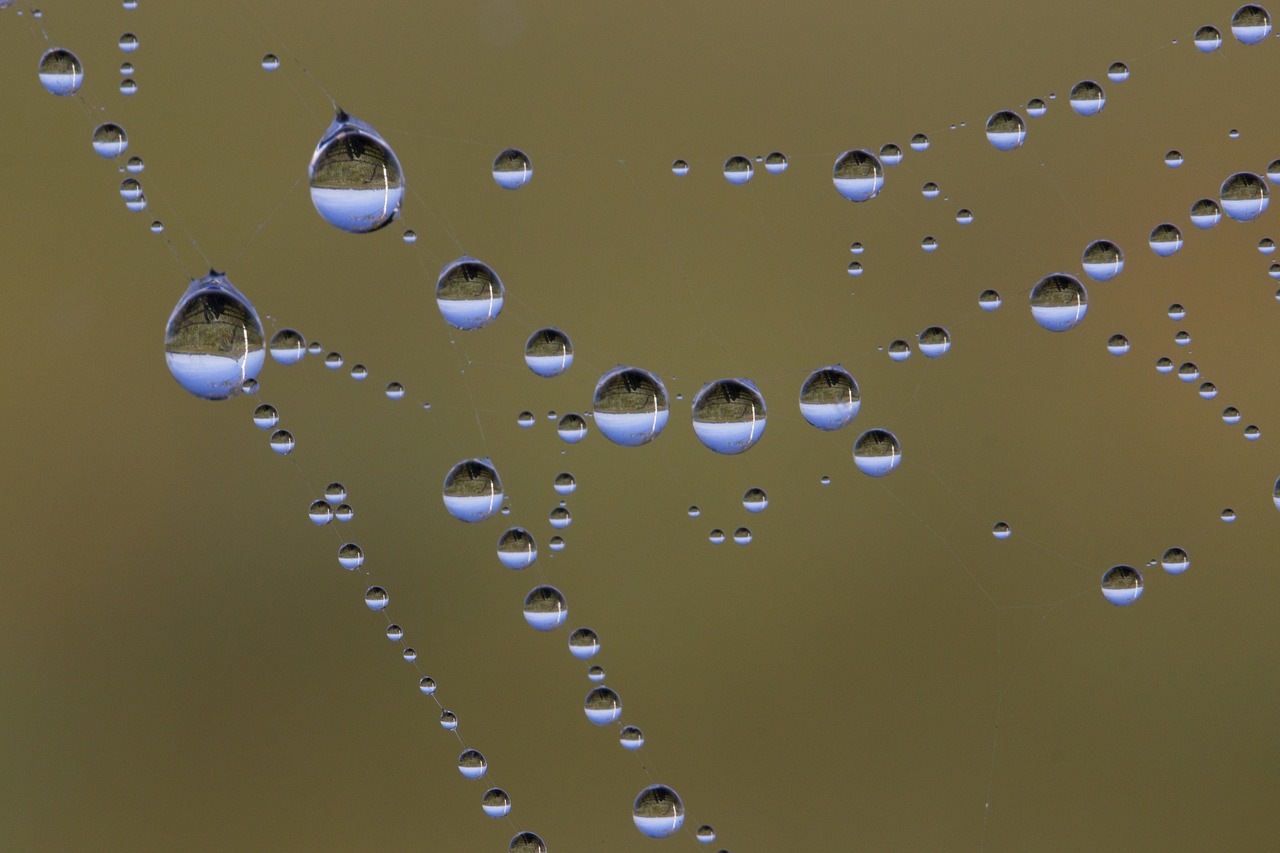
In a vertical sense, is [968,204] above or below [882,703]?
above

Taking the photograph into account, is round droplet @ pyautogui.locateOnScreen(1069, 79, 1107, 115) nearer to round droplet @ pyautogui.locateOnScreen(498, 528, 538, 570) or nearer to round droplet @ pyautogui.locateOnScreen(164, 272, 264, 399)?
round droplet @ pyautogui.locateOnScreen(498, 528, 538, 570)

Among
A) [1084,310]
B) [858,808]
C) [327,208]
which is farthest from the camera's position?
[858,808]

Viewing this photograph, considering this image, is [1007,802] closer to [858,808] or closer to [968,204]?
[858,808]

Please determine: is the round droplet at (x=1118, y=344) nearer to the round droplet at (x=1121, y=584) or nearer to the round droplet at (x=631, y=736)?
the round droplet at (x=1121, y=584)

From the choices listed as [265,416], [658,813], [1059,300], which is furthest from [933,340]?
[265,416]

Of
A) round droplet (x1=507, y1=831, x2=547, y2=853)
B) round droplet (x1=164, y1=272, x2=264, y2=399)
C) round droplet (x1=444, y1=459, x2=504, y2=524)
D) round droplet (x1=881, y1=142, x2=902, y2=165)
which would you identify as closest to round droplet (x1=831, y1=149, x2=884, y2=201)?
round droplet (x1=881, y1=142, x2=902, y2=165)

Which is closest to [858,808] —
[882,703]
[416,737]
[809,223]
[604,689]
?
[882,703]
